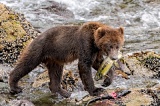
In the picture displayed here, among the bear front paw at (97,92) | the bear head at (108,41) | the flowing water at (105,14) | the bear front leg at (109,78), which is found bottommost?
the flowing water at (105,14)

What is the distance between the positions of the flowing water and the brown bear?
4.72 m

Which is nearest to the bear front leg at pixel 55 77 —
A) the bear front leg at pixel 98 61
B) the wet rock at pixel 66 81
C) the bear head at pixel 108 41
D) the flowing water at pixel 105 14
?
the wet rock at pixel 66 81

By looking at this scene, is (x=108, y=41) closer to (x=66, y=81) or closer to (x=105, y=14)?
(x=66, y=81)

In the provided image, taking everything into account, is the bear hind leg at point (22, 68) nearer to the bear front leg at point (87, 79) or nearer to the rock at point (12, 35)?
the bear front leg at point (87, 79)

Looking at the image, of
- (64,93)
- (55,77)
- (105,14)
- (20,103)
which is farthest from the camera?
(105,14)

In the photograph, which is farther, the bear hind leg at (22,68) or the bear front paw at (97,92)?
the bear hind leg at (22,68)

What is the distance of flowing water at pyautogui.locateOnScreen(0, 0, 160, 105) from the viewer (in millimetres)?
13851

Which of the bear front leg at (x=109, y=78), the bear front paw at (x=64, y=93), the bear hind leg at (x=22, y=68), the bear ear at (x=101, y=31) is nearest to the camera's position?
the bear ear at (x=101, y=31)

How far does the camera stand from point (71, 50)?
25.7ft

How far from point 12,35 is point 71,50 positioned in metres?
2.99

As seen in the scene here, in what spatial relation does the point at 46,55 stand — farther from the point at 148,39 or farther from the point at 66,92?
the point at 148,39

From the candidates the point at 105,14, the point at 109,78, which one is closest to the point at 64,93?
the point at 109,78

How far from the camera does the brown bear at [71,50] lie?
7.23 metres

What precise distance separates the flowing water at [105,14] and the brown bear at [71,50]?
4.72 m
